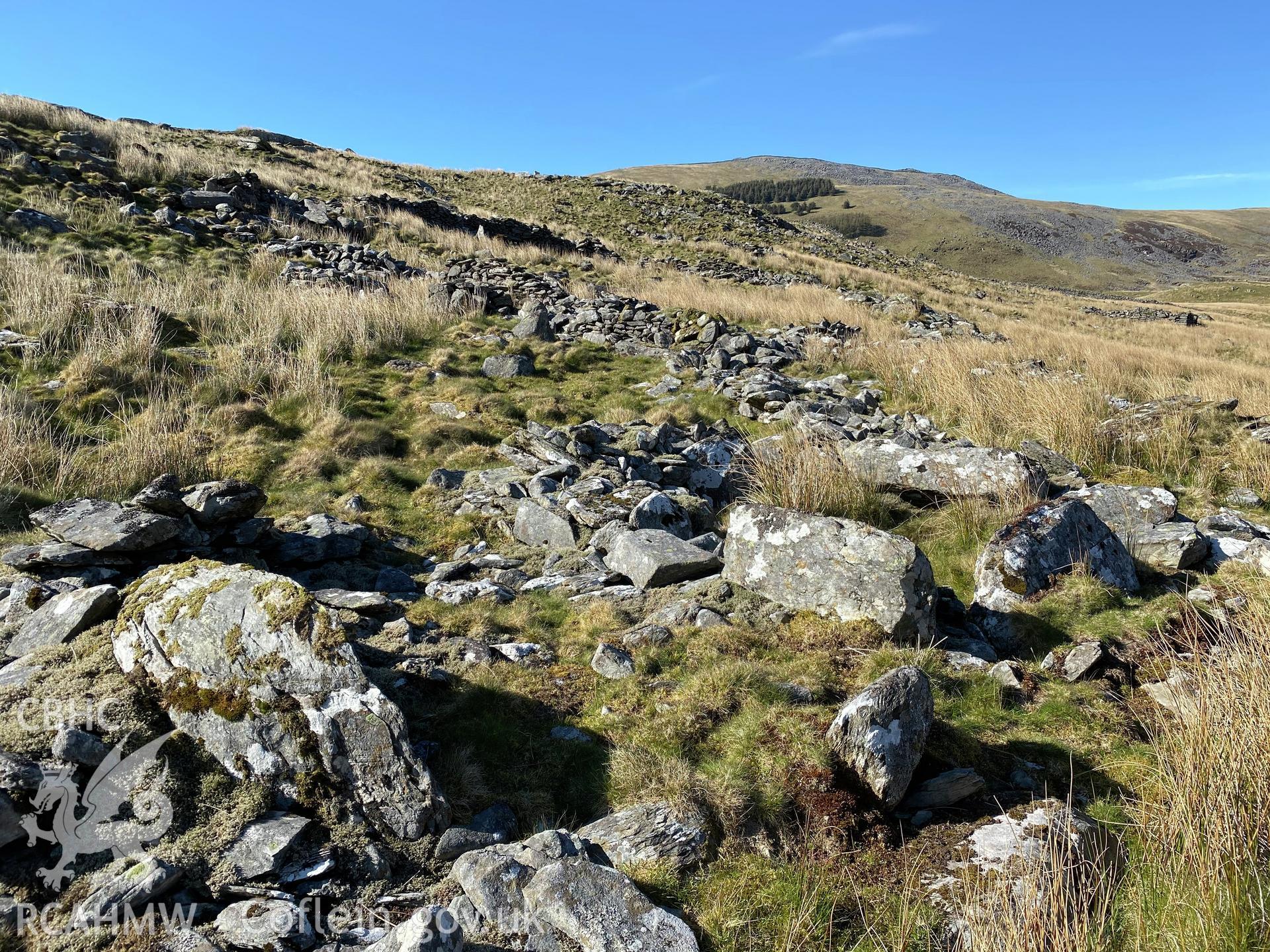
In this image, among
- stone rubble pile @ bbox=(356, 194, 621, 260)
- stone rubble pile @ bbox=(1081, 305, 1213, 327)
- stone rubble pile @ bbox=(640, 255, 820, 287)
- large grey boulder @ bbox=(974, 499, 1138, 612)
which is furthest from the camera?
stone rubble pile @ bbox=(1081, 305, 1213, 327)

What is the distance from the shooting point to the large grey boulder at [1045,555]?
232 inches

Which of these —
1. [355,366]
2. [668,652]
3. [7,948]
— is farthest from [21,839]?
[355,366]

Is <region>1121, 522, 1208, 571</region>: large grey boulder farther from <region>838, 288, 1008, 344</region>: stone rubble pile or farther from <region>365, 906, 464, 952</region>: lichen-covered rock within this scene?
<region>838, 288, 1008, 344</region>: stone rubble pile

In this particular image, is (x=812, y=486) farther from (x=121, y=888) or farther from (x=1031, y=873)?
(x=121, y=888)

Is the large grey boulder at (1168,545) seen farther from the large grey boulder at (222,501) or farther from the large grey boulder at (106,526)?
the large grey boulder at (106,526)

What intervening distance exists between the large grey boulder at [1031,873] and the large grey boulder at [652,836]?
1.08 meters

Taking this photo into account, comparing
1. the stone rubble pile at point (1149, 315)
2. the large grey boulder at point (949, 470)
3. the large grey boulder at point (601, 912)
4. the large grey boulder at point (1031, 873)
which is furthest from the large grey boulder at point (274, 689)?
the stone rubble pile at point (1149, 315)

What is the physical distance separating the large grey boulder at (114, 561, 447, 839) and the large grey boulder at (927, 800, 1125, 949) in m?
2.42

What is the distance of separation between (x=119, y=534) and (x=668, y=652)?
14.9 ft

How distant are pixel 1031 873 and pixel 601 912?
1720 mm

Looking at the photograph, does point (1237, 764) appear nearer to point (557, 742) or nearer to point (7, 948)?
point (557, 742)

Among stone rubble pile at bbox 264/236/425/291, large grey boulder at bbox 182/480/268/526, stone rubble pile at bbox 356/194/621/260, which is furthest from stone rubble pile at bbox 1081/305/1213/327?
large grey boulder at bbox 182/480/268/526

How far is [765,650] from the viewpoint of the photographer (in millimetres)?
5039

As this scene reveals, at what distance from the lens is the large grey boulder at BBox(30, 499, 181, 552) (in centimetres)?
539
